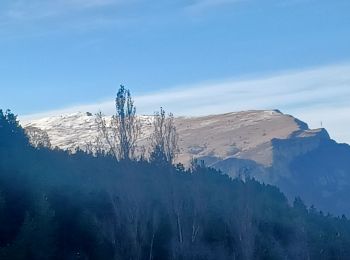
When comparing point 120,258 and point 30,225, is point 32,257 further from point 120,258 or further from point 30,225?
point 120,258

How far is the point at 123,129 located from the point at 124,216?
50.1ft

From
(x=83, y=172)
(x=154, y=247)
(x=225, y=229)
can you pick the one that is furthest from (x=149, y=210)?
(x=83, y=172)

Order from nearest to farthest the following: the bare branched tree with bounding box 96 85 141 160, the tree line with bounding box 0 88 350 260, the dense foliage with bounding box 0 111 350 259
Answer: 1. the dense foliage with bounding box 0 111 350 259
2. the tree line with bounding box 0 88 350 260
3. the bare branched tree with bounding box 96 85 141 160

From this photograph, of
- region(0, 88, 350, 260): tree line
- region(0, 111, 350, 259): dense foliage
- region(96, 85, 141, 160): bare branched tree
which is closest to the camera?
region(0, 111, 350, 259): dense foliage

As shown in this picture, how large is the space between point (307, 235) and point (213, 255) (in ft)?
61.3

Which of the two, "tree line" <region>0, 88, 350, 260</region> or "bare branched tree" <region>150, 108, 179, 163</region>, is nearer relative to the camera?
"tree line" <region>0, 88, 350, 260</region>

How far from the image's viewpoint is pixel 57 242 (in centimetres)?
4566

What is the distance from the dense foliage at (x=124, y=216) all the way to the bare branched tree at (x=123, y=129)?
1890 millimetres

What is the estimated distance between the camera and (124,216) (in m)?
50.9

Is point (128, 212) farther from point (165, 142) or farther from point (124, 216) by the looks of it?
point (165, 142)

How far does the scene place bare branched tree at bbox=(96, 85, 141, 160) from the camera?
211 ft

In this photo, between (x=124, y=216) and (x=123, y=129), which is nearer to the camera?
(x=124, y=216)

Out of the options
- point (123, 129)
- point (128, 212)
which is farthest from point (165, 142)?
point (128, 212)

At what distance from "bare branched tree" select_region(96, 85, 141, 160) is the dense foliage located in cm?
189
